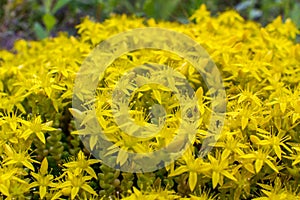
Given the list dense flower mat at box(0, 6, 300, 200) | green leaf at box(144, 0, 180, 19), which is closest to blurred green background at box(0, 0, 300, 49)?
green leaf at box(144, 0, 180, 19)

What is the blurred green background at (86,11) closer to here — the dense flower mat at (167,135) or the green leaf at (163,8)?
the green leaf at (163,8)

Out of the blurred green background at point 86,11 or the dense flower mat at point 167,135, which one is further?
the blurred green background at point 86,11

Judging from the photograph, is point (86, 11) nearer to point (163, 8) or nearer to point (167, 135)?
point (163, 8)

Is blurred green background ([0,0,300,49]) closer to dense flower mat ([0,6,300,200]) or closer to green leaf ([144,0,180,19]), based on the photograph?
green leaf ([144,0,180,19])

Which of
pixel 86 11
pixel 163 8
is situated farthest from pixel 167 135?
pixel 86 11

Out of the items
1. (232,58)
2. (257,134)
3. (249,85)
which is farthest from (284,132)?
(232,58)

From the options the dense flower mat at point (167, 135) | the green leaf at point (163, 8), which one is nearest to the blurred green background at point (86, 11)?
the green leaf at point (163, 8)
